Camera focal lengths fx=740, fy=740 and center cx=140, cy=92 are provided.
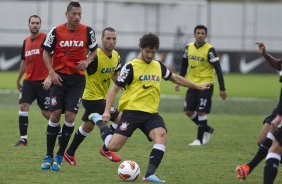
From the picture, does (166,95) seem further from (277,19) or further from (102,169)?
(277,19)

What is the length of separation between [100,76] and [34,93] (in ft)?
9.58

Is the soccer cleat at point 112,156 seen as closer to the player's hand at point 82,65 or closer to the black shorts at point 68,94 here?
the black shorts at point 68,94

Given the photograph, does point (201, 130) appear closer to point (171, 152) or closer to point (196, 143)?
point (196, 143)

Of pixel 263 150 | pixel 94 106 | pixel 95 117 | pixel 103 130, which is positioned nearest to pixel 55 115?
pixel 95 117

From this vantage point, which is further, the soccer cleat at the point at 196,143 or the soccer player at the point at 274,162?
the soccer cleat at the point at 196,143

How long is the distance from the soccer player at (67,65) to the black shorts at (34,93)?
3158 millimetres

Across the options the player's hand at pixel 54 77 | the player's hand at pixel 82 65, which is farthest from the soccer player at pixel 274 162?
the player's hand at pixel 54 77

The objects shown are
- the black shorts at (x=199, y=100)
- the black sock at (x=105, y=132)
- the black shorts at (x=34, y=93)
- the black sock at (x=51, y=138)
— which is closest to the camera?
the black sock at (x=105, y=132)

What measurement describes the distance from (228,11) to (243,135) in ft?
112

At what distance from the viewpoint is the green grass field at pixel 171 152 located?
11.0 m

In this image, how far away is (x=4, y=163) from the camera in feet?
39.5

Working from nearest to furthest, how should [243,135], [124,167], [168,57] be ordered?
[124,167] < [243,135] < [168,57]

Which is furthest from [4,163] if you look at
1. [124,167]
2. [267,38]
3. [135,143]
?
[267,38]

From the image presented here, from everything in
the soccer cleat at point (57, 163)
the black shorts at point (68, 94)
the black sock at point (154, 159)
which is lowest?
the soccer cleat at point (57, 163)
